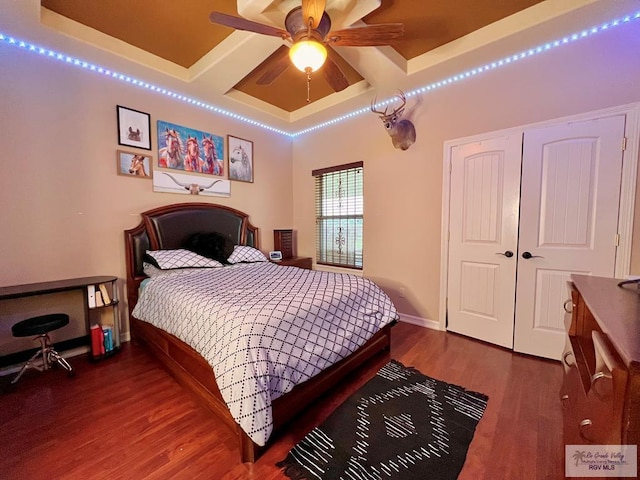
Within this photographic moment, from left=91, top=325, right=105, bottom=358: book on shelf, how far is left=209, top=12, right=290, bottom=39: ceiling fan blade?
9.02 feet

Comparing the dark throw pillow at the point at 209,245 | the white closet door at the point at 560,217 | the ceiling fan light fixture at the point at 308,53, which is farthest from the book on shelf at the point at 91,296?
the white closet door at the point at 560,217

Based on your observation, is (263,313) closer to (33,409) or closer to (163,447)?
(163,447)

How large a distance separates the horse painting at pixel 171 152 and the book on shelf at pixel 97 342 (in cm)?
189

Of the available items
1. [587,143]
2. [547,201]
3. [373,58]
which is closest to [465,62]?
[373,58]

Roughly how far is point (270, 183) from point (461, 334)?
3.48 meters

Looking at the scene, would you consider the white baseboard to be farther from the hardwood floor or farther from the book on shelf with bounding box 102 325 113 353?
the book on shelf with bounding box 102 325 113 353

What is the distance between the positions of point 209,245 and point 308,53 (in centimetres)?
247

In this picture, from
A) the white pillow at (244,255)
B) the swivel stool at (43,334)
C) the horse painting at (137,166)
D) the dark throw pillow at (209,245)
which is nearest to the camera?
the swivel stool at (43,334)

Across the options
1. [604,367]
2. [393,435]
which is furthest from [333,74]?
[393,435]

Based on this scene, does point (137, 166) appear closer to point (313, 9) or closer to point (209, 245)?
point (209, 245)

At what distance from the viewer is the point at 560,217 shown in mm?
2363

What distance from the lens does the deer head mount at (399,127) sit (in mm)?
3080

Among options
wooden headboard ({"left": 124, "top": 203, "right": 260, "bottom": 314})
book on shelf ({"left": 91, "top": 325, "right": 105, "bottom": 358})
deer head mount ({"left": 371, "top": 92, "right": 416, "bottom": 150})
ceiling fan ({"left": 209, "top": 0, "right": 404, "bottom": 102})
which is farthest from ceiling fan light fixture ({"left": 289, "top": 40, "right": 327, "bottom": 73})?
book on shelf ({"left": 91, "top": 325, "right": 105, "bottom": 358})

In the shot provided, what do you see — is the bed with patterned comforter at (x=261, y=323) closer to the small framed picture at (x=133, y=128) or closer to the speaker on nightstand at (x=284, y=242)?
the small framed picture at (x=133, y=128)
